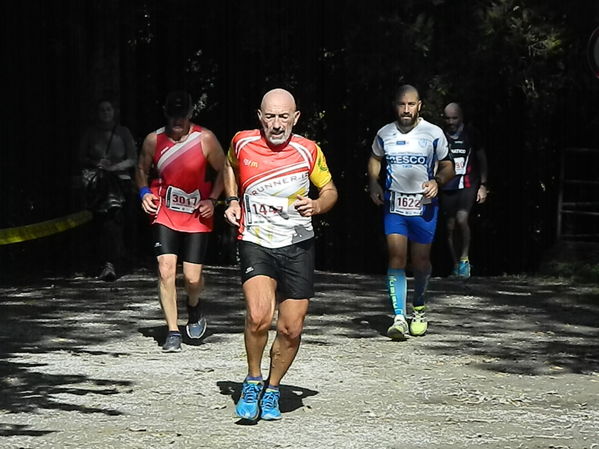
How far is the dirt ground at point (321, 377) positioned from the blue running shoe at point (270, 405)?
9 centimetres

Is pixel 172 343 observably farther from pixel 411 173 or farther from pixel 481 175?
pixel 481 175

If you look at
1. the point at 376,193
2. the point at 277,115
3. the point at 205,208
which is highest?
the point at 277,115

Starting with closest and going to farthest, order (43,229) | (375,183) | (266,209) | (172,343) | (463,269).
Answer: (266,209) < (172,343) < (375,183) < (43,229) < (463,269)

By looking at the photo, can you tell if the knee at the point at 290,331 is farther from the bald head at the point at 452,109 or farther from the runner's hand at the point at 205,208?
the bald head at the point at 452,109

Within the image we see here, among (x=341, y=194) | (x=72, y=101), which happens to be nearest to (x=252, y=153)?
(x=72, y=101)

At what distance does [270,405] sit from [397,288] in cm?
348

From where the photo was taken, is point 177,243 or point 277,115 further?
point 177,243

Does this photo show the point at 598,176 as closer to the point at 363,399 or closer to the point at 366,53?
the point at 366,53

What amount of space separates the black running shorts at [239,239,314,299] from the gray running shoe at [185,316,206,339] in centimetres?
298

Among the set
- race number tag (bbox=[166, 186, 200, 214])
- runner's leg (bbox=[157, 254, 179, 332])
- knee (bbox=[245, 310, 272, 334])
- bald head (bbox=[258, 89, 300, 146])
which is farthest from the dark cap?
knee (bbox=[245, 310, 272, 334])

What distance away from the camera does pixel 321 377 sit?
959 cm

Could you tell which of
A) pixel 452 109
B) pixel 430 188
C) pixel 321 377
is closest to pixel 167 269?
pixel 321 377

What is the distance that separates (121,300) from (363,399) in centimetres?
534

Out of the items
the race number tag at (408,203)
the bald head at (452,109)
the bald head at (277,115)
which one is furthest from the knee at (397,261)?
the bald head at (452,109)
